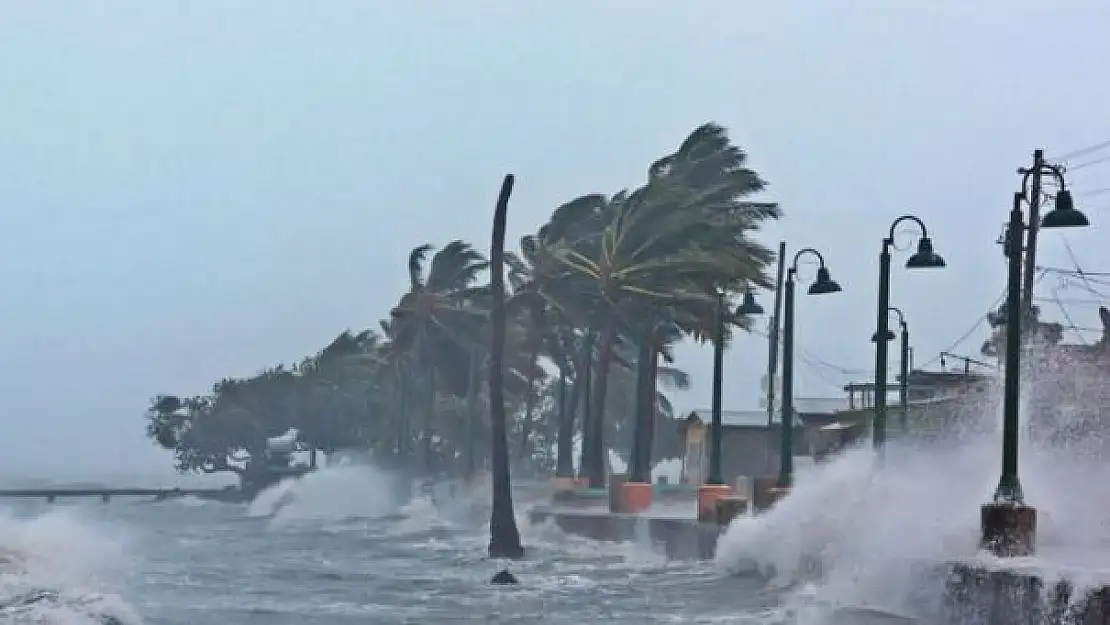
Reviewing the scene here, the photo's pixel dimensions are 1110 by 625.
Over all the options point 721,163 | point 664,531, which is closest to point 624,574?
point 664,531

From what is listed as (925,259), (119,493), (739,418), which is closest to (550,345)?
(739,418)

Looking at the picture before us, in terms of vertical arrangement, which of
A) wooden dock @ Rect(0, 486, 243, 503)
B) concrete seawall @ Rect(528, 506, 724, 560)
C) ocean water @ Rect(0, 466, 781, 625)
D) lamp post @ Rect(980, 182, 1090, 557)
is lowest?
wooden dock @ Rect(0, 486, 243, 503)

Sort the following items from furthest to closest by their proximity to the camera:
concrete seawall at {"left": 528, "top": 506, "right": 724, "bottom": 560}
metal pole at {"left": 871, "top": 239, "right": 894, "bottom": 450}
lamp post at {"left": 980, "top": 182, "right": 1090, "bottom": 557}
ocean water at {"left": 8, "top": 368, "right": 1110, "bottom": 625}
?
concrete seawall at {"left": 528, "top": 506, "right": 724, "bottom": 560} < metal pole at {"left": 871, "top": 239, "right": 894, "bottom": 450} < ocean water at {"left": 8, "top": 368, "right": 1110, "bottom": 625} < lamp post at {"left": 980, "top": 182, "right": 1090, "bottom": 557}

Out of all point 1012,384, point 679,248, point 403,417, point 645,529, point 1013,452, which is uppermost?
point 679,248

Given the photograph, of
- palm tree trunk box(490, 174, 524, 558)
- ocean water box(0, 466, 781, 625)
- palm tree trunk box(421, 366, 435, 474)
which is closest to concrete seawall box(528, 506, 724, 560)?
ocean water box(0, 466, 781, 625)

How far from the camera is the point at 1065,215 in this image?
766 inches

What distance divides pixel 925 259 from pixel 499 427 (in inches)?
717

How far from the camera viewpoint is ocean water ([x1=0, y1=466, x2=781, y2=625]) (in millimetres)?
24133

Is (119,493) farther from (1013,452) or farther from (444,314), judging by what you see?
(1013,452)

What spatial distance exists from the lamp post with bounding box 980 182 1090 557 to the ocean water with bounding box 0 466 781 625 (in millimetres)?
4635

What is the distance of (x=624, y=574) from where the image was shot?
33.2 metres

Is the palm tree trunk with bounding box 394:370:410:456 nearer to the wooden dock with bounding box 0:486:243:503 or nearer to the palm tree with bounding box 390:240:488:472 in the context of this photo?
the palm tree with bounding box 390:240:488:472

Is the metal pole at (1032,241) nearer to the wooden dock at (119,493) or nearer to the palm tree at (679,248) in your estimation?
the palm tree at (679,248)

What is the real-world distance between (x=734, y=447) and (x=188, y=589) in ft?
121
